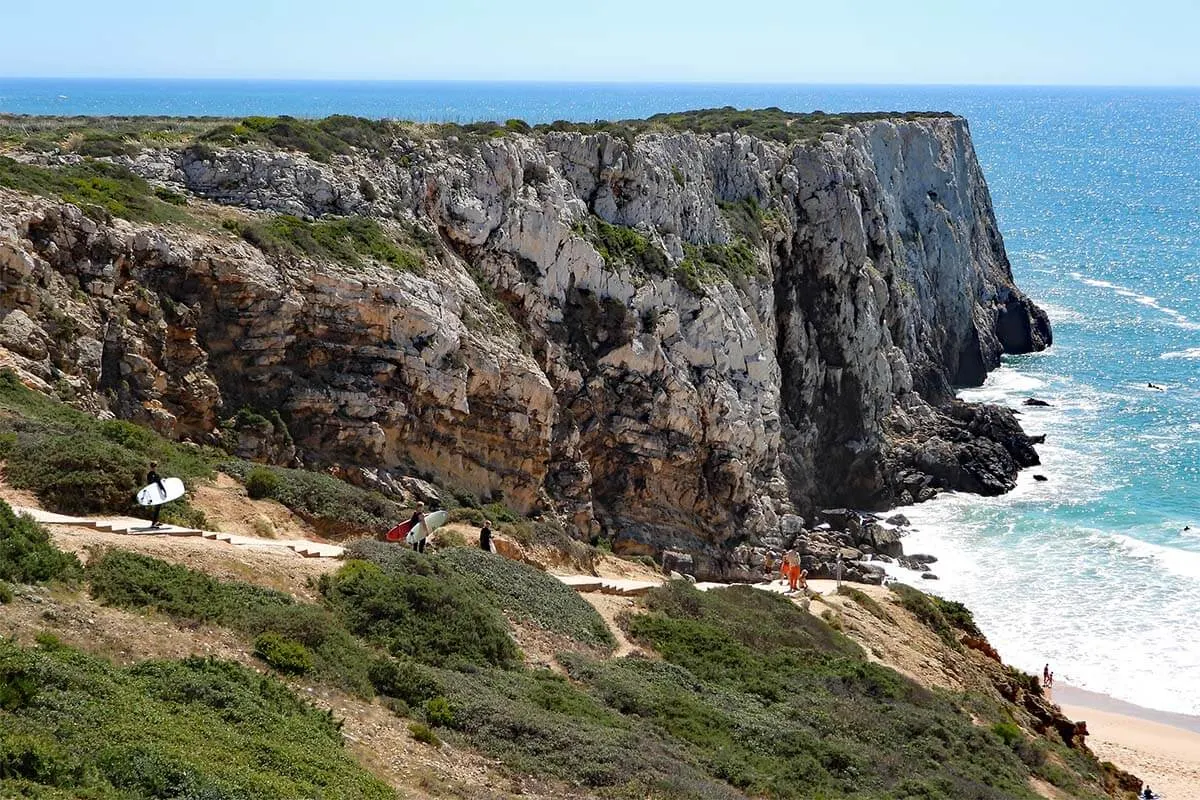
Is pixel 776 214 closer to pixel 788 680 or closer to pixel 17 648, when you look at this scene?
pixel 788 680

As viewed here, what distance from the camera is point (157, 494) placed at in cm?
1988

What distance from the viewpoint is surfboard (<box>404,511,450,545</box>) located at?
76.1ft

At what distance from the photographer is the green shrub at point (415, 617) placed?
723 inches

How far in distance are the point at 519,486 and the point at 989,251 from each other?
182 ft

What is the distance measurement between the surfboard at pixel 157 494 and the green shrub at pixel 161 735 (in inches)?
235

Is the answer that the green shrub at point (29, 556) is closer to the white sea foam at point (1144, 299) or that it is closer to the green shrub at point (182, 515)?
the green shrub at point (182, 515)

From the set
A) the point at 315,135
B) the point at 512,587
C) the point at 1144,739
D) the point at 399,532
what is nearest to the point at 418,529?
the point at 399,532

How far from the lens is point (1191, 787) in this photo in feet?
98.0

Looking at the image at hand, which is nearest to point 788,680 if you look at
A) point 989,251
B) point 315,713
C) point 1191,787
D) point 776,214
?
point 315,713

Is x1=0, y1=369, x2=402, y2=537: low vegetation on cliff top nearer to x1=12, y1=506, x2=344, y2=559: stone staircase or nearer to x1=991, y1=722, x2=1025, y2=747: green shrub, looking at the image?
x1=12, y1=506, x2=344, y2=559: stone staircase

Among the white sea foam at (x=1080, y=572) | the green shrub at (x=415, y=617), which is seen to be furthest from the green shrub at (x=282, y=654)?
the white sea foam at (x=1080, y=572)

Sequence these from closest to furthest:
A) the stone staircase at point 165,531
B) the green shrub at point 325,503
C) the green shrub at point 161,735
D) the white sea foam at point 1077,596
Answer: the green shrub at point 161,735 < the stone staircase at point 165,531 < the green shrub at point 325,503 < the white sea foam at point 1077,596

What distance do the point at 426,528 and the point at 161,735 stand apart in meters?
11.8

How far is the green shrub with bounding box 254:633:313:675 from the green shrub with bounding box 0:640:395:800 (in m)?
0.92
